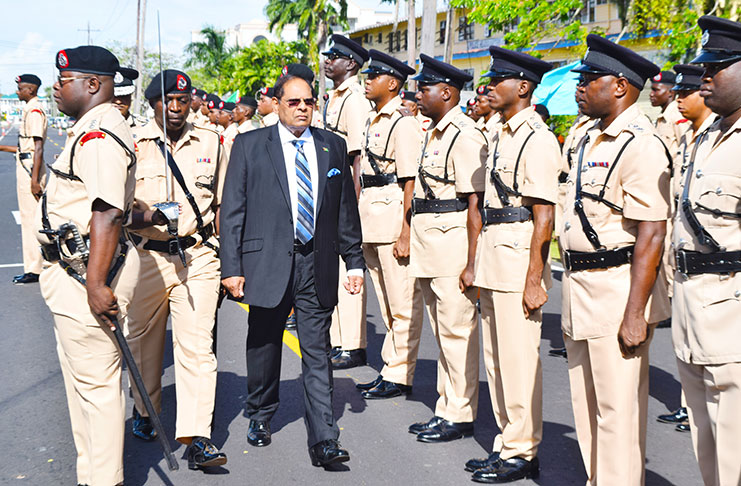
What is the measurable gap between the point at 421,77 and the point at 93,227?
2.41m

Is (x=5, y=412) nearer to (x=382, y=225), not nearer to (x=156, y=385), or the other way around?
(x=156, y=385)

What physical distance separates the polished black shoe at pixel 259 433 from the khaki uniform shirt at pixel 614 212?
201 cm

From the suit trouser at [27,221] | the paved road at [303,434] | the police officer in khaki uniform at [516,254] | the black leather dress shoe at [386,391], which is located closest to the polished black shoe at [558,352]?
the paved road at [303,434]

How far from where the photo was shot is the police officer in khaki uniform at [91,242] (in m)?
3.57

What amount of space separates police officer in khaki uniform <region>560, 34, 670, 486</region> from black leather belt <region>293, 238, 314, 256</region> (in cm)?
151

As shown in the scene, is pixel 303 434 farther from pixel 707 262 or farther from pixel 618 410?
pixel 707 262

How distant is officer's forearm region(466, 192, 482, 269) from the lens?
4688 mm

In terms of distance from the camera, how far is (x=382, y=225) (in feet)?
19.5

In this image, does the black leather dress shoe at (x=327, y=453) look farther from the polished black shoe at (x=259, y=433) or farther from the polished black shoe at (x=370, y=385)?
the polished black shoe at (x=370, y=385)

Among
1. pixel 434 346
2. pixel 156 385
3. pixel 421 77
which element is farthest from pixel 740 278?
pixel 434 346

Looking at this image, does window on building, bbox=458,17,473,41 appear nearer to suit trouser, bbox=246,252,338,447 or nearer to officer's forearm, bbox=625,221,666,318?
suit trouser, bbox=246,252,338,447

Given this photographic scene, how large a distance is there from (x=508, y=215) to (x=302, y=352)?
4.81 feet

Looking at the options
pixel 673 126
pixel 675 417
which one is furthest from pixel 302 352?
pixel 673 126

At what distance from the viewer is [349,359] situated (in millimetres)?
6418
